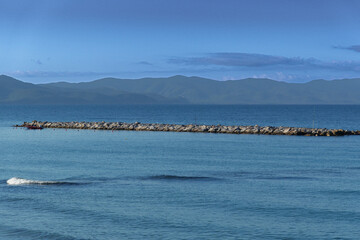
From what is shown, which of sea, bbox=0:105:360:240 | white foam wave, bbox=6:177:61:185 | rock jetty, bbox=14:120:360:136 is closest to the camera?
sea, bbox=0:105:360:240

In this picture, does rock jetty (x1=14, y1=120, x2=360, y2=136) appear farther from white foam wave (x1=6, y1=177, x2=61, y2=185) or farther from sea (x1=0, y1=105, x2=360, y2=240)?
white foam wave (x1=6, y1=177, x2=61, y2=185)

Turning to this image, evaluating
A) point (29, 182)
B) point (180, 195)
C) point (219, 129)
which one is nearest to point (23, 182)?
point (29, 182)

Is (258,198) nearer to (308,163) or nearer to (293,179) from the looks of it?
(293,179)

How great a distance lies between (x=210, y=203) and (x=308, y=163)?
16708 mm

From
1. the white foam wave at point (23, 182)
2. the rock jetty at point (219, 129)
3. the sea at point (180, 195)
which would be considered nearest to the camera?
the sea at point (180, 195)

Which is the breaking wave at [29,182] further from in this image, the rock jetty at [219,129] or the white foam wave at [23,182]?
the rock jetty at [219,129]

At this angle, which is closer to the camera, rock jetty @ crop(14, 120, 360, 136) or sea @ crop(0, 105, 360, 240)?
sea @ crop(0, 105, 360, 240)

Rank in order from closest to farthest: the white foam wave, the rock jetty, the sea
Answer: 1. the sea
2. the white foam wave
3. the rock jetty

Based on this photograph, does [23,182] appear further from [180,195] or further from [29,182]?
[180,195]

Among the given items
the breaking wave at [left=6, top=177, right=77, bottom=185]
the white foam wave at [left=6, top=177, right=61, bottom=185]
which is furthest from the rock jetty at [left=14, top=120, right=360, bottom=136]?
the white foam wave at [left=6, top=177, right=61, bottom=185]

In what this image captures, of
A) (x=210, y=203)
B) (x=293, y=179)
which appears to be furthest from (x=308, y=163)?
(x=210, y=203)

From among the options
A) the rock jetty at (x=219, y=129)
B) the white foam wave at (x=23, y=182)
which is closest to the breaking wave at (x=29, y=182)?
the white foam wave at (x=23, y=182)

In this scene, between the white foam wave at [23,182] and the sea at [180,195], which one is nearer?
the sea at [180,195]

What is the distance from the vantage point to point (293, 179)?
31562mm
